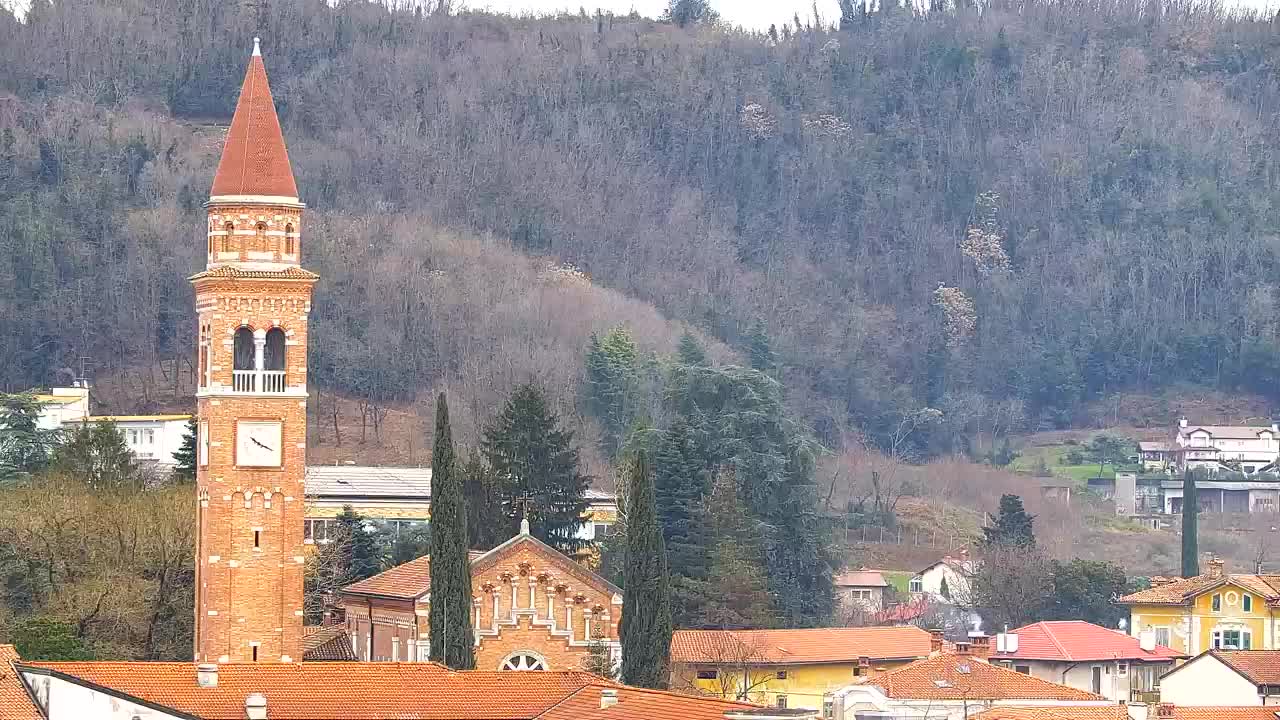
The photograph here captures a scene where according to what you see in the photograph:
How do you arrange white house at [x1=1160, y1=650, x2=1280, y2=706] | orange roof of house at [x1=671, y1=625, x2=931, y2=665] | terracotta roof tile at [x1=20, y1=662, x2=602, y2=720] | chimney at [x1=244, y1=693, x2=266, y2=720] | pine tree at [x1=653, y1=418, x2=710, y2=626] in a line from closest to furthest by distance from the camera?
chimney at [x1=244, y1=693, x2=266, y2=720] < terracotta roof tile at [x1=20, y1=662, x2=602, y2=720] < white house at [x1=1160, y1=650, x2=1280, y2=706] < orange roof of house at [x1=671, y1=625, x2=931, y2=665] < pine tree at [x1=653, y1=418, x2=710, y2=626]

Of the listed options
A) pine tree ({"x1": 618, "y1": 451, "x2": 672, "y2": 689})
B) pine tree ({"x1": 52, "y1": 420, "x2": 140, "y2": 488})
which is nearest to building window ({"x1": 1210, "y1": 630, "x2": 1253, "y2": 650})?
pine tree ({"x1": 618, "y1": 451, "x2": 672, "y2": 689})

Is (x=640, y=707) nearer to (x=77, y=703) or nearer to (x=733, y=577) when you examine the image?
(x=77, y=703)

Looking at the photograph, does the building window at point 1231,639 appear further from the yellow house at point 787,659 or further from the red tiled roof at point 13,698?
the red tiled roof at point 13,698

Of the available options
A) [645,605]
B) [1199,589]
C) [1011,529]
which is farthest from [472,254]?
[645,605]

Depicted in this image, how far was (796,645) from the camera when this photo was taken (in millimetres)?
80062

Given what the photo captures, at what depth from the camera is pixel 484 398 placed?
126 meters

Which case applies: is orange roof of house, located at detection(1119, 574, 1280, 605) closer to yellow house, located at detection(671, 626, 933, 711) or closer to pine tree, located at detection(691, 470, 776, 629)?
yellow house, located at detection(671, 626, 933, 711)

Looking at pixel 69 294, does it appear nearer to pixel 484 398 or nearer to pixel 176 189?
pixel 176 189

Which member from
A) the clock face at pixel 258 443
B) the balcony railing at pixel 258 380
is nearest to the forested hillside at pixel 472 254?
the balcony railing at pixel 258 380

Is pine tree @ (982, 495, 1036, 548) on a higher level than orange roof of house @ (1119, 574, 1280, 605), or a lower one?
higher

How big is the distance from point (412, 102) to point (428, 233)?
26.4 metres

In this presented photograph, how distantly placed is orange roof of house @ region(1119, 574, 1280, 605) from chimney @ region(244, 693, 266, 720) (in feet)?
123

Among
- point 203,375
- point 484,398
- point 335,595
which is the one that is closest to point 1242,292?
point 484,398

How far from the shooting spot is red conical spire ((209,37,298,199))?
221 feet
